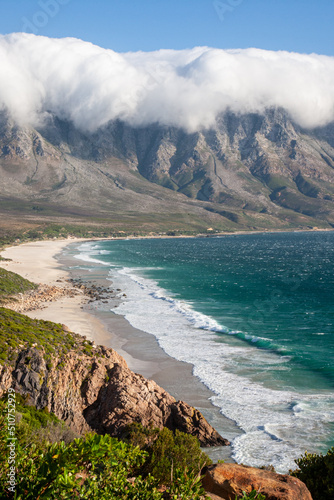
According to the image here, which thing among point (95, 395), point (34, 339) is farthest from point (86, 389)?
point (34, 339)

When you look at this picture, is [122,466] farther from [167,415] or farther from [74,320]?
[74,320]

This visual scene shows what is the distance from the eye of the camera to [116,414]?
22734 millimetres

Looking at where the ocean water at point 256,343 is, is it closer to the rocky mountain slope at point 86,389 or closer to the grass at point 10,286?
the rocky mountain slope at point 86,389

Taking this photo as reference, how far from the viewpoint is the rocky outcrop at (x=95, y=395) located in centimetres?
2242

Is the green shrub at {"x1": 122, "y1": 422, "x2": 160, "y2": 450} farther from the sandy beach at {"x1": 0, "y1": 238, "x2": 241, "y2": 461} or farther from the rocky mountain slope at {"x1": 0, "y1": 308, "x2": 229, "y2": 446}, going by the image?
the sandy beach at {"x1": 0, "y1": 238, "x2": 241, "y2": 461}

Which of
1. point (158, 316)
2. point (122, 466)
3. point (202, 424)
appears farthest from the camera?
point (158, 316)

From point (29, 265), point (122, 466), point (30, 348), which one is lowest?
point (29, 265)

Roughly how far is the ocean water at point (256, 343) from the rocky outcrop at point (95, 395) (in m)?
4.07

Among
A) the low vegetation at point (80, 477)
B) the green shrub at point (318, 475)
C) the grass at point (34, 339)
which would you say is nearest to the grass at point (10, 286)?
the grass at point (34, 339)

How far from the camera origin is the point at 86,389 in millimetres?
23953

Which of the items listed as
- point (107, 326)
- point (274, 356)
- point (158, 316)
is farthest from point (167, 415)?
point (158, 316)

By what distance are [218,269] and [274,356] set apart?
75993 mm

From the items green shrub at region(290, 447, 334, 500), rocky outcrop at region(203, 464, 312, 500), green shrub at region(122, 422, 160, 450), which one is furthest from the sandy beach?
rocky outcrop at region(203, 464, 312, 500)

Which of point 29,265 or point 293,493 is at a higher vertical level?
point 293,493
